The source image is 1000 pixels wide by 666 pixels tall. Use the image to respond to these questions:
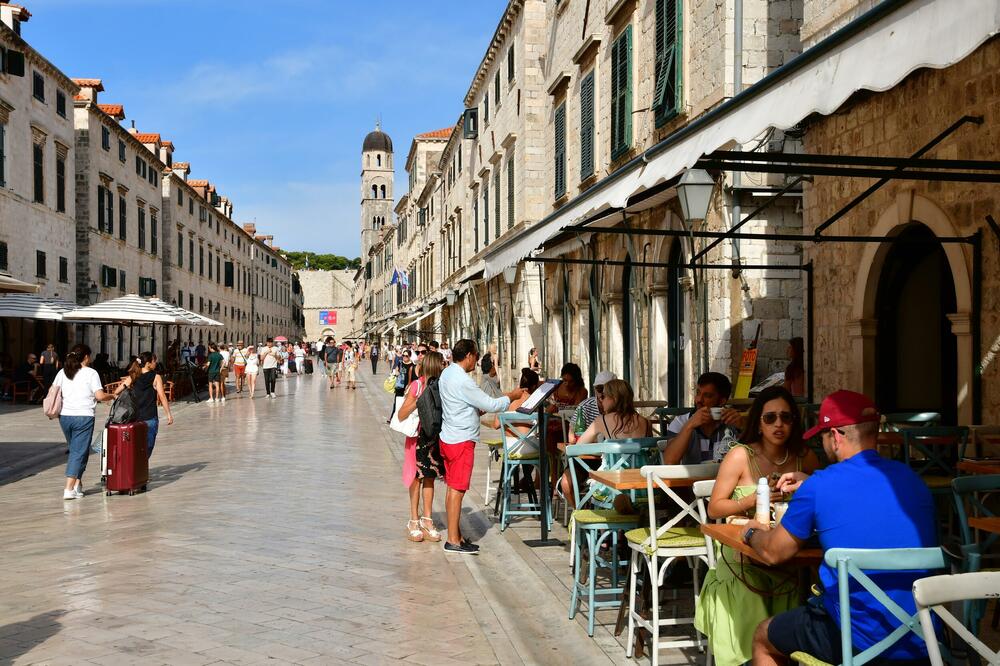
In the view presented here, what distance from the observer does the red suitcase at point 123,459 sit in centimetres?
1065

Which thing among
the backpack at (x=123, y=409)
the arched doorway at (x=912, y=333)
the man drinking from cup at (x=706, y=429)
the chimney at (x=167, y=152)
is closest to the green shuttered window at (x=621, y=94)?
the arched doorway at (x=912, y=333)

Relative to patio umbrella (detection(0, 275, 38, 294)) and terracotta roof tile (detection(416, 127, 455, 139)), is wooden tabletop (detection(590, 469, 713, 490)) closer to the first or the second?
patio umbrella (detection(0, 275, 38, 294))

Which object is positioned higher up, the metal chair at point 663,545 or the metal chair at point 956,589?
the metal chair at point 956,589

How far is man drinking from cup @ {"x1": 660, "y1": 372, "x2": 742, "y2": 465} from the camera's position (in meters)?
5.91

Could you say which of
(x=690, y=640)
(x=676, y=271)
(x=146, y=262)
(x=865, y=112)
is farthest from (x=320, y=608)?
(x=146, y=262)

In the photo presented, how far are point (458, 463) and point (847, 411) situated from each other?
463 cm

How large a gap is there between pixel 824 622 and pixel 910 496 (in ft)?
1.79

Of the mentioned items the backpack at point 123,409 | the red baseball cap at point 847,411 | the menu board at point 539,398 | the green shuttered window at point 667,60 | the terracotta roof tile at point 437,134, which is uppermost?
the terracotta roof tile at point 437,134

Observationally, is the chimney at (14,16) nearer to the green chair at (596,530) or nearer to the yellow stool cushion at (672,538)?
the green chair at (596,530)

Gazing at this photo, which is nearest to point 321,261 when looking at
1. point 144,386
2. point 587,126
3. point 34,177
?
point 34,177

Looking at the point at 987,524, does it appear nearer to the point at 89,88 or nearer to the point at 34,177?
the point at 34,177

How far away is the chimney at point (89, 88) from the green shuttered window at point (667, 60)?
25.1 m

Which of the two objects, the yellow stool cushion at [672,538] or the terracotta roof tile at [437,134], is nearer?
the yellow stool cushion at [672,538]

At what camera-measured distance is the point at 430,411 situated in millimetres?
7965
